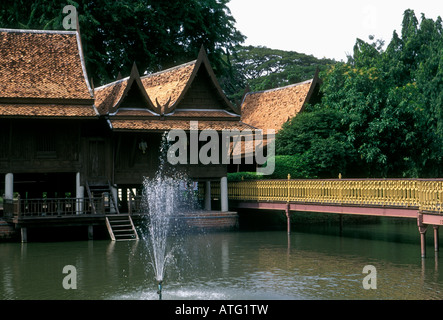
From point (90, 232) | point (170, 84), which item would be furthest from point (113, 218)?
point (170, 84)

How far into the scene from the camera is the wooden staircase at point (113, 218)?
25.5 meters

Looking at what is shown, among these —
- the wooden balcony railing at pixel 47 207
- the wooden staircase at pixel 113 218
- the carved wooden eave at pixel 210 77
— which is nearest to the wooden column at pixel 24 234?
the wooden balcony railing at pixel 47 207

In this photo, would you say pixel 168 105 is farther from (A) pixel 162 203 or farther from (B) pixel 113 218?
(B) pixel 113 218

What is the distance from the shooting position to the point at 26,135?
2681 cm

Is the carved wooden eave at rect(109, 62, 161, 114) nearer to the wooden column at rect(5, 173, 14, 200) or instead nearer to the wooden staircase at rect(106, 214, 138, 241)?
the wooden staircase at rect(106, 214, 138, 241)

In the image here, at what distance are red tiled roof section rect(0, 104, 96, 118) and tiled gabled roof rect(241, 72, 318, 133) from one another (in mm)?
13013

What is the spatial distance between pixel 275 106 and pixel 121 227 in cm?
1536

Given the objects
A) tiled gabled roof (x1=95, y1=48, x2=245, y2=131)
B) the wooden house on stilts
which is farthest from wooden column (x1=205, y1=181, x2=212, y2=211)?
tiled gabled roof (x1=95, y1=48, x2=245, y2=131)

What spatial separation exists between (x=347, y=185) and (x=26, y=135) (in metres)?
13.0

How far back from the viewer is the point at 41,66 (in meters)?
28.1

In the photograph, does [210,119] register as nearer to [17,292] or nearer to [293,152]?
[293,152]

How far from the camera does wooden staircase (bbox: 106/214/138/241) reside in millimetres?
25270

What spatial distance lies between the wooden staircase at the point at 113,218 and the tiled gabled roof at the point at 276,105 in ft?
38.7

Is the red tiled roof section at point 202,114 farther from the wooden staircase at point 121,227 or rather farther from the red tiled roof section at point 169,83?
the wooden staircase at point 121,227
